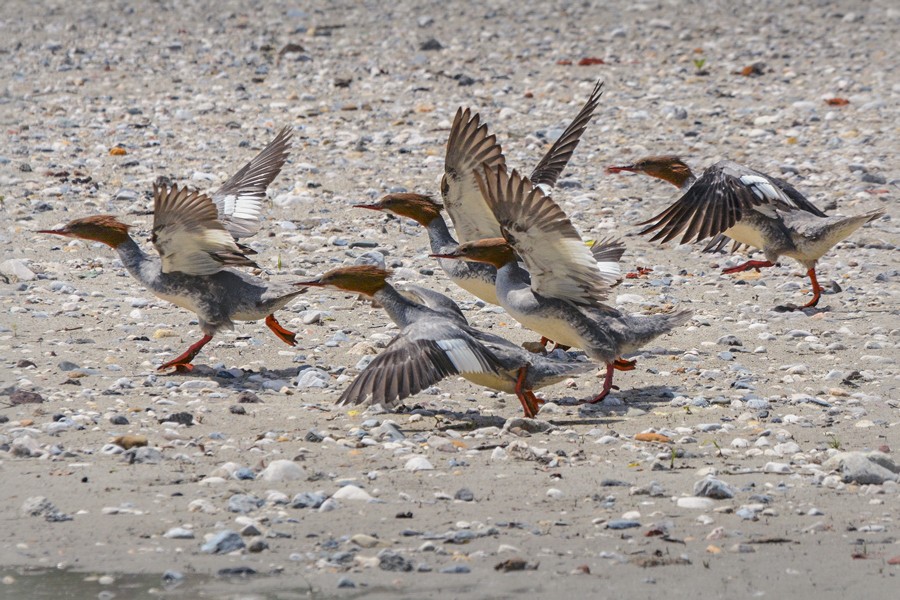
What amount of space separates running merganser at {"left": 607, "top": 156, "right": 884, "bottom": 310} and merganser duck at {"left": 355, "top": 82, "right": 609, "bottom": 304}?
998mm

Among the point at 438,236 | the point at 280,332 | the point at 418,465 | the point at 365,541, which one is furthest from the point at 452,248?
the point at 365,541

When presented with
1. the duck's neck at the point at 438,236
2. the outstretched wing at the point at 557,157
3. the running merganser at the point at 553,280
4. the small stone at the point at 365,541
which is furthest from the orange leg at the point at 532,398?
the outstretched wing at the point at 557,157

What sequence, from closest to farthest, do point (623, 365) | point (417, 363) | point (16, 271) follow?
point (417, 363), point (623, 365), point (16, 271)

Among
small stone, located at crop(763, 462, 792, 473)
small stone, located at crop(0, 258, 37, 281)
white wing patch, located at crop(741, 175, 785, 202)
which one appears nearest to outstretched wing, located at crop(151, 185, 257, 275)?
small stone, located at crop(0, 258, 37, 281)

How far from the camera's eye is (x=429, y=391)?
23.8 feet

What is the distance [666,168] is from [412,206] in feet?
7.32

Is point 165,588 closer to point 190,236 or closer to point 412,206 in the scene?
point 190,236

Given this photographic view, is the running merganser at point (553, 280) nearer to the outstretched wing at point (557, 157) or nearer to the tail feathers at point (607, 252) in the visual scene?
the tail feathers at point (607, 252)

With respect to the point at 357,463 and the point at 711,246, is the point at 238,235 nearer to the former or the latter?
the point at 357,463

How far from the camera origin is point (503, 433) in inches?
252

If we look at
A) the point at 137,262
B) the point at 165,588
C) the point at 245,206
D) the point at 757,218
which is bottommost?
the point at 165,588

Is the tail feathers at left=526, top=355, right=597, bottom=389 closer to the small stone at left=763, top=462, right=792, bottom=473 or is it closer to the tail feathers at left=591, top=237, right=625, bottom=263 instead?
the tail feathers at left=591, top=237, right=625, bottom=263

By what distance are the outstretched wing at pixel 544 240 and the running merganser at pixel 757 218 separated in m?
1.67

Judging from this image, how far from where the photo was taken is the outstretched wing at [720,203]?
28.9ft
